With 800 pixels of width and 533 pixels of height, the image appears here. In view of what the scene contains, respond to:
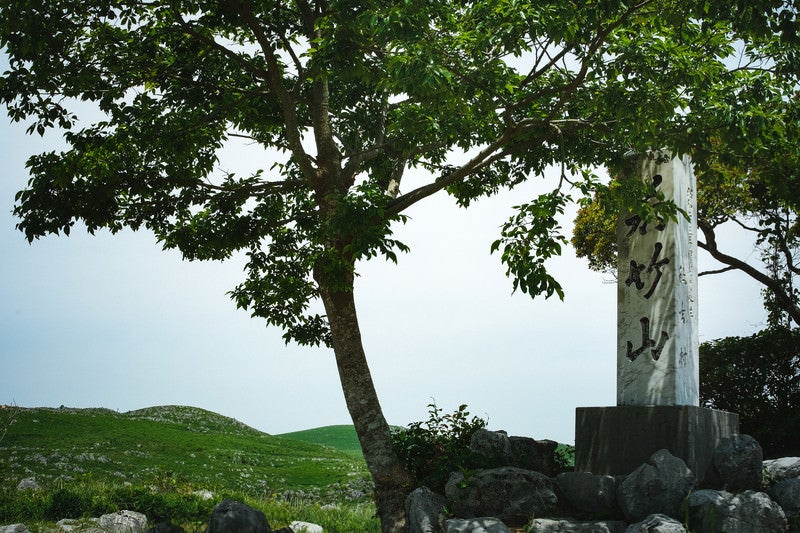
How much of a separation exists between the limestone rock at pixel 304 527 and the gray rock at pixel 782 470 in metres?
6.89

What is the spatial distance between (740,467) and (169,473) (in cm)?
1228

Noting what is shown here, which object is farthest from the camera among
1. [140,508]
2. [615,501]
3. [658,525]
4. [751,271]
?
[751,271]

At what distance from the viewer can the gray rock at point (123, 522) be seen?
11.4 metres

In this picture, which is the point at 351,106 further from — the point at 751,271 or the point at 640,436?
the point at 751,271

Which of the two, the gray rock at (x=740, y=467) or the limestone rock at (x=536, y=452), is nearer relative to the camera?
the gray rock at (x=740, y=467)

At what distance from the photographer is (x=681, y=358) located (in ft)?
34.0

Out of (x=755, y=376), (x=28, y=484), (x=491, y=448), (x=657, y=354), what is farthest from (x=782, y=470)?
(x=28, y=484)

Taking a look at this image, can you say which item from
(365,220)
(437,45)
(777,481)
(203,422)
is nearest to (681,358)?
(777,481)

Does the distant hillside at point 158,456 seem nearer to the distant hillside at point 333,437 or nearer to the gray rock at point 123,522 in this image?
the gray rock at point 123,522


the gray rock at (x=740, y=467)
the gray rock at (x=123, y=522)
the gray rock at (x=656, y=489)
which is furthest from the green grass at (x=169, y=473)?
the gray rock at (x=740, y=467)

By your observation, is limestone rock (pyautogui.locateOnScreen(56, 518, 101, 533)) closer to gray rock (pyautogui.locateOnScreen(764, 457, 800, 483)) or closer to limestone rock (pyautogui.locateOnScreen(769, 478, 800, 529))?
limestone rock (pyautogui.locateOnScreen(769, 478, 800, 529))

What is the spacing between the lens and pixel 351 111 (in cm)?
1410

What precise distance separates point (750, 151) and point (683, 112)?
5.80ft

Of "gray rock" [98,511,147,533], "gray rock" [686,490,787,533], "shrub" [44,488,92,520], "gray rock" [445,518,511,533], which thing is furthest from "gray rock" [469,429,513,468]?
"shrub" [44,488,92,520]
